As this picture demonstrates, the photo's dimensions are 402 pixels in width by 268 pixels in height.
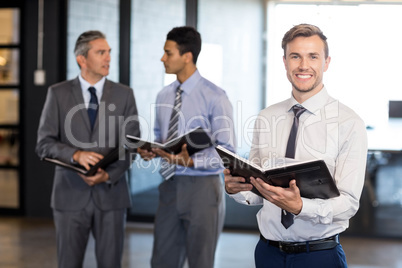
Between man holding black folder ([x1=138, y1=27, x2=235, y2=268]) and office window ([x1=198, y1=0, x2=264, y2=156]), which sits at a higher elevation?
office window ([x1=198, y1=0, x2=264, y2=156])

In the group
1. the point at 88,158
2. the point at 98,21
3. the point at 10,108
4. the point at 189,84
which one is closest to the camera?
the point at 88,158

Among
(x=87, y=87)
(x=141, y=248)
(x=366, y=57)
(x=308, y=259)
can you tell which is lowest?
(x=141, y=248)

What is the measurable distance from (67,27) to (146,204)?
6.70ft

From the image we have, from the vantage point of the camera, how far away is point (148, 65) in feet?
18.7

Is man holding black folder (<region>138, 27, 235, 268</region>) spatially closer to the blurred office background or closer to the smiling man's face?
the smiling man's face

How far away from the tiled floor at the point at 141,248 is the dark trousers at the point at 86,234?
4.03 ft

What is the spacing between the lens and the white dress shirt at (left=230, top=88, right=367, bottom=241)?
6.36 ft

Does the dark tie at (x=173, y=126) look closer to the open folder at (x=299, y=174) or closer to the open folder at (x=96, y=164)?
the open folder at (x=96, y=164)

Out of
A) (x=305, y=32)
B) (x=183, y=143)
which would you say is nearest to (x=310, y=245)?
(x=305, y=32)

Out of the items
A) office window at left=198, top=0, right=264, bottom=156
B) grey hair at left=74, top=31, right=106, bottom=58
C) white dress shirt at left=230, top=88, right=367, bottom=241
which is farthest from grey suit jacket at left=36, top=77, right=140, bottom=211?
office window at left=198, top=0, right=264, bottom=156

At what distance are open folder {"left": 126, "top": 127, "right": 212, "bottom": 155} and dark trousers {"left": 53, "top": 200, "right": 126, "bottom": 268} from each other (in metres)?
0.46

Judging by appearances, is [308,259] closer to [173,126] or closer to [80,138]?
[173,126]

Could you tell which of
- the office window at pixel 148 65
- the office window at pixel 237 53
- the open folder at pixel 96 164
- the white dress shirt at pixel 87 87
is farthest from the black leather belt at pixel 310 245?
the office window at pixel 148 65

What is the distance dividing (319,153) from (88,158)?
4.82 ft
